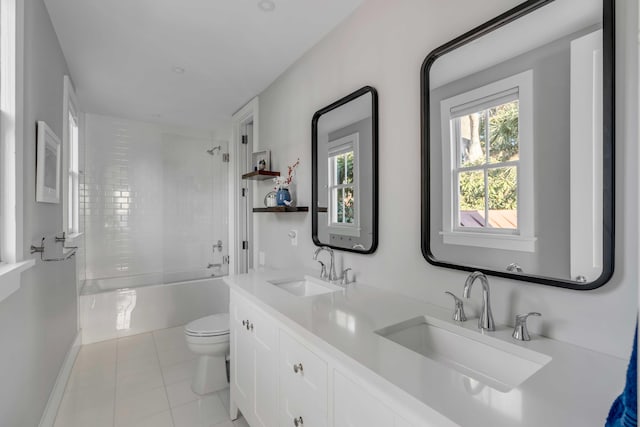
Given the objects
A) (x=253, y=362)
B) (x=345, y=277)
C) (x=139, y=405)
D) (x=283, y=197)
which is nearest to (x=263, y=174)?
(x=283, y=197)

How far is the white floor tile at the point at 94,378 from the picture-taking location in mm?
2244

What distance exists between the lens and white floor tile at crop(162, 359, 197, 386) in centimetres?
235

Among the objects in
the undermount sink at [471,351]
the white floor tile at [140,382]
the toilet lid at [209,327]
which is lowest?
the white floor tile at [140,382]

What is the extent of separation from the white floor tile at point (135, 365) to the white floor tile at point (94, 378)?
47 millimetres

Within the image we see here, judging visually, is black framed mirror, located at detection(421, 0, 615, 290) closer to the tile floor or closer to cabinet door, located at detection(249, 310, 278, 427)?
cabinet door, located at detection(249, 310, 278, 427)

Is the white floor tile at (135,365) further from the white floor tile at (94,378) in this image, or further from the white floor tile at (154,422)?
the white floor tile at (154,422)

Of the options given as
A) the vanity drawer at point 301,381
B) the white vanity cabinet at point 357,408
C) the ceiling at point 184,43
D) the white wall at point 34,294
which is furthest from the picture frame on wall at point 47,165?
the white vanity cabinet at point 357,408

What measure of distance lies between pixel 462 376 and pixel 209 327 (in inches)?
76.5

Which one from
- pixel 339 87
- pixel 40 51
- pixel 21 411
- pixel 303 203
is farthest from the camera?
pixel 303 203

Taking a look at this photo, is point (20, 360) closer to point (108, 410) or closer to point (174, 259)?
point (108, 410)

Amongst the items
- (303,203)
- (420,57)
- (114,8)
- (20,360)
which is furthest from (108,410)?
Result: (420,57)

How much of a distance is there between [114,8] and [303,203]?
1582 mm

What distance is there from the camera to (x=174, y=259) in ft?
13.3

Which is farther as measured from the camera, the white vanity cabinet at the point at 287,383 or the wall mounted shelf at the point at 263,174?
the wall mounted shelf at the point at 263,174
